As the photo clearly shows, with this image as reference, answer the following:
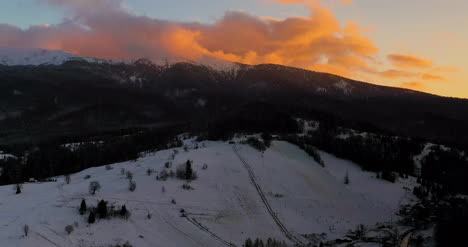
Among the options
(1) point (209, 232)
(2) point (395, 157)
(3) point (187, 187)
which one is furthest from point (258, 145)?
(1) point (209, 232)

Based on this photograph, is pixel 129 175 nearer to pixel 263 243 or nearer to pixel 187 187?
pixel 187 187

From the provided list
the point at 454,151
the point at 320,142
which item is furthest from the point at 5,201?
the point at 454,151

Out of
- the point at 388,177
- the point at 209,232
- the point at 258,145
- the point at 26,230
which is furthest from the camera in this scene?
the point at 258,145

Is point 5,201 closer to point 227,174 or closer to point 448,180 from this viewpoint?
point 227,174

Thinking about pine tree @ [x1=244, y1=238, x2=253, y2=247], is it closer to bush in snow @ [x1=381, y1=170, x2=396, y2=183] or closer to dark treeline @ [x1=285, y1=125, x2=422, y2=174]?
bush in snow @ [x1=381, y1=170, x2=396, y2=183]

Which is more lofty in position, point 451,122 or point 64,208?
point 451,122

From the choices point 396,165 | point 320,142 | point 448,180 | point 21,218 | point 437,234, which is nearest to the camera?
point 21,218

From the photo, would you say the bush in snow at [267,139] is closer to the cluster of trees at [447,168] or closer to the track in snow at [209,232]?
A: the cluster of trees at [447,168]

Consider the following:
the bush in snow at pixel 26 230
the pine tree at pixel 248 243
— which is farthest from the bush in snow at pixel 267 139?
the bush in snow at pixel 26 230
